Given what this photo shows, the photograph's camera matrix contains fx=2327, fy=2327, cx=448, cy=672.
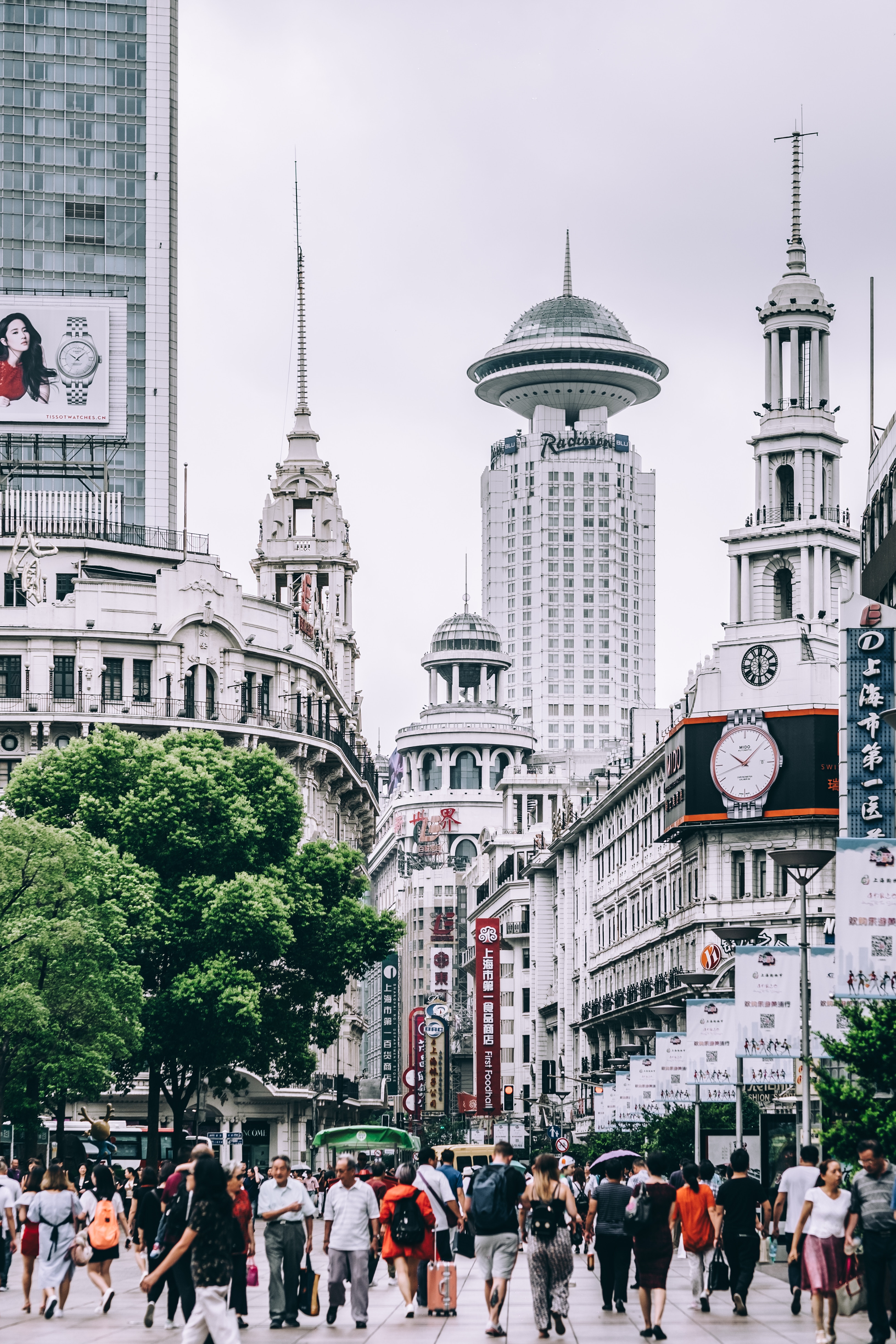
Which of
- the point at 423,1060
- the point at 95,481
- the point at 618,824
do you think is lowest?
the point at 423,1060

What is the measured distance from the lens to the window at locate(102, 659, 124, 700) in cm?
9144

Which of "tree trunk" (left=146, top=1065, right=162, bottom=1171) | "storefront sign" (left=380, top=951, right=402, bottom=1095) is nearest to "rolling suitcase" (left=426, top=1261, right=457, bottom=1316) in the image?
"tree trunk" (left=146, top=1065, right=162, bottom=1171)

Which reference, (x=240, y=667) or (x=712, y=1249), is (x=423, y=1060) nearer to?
(x=240, y=667)

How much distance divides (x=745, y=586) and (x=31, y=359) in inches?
1387

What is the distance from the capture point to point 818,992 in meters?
42.2

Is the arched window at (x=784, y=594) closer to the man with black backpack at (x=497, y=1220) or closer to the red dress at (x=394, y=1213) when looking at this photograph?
the red dress at (x=394, y=1213)

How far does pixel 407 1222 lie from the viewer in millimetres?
27797

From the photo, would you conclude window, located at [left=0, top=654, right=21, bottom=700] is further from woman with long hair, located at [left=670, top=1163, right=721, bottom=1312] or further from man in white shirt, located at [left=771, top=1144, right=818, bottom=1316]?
man in white shirt, located at [left=771, top=1144, right=818, bottom=1316]

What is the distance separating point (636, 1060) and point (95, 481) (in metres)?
60.3

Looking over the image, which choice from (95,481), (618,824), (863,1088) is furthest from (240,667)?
(863,1088)

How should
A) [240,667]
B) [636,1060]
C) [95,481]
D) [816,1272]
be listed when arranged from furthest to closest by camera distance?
[95,481]
[240,667]
[636,1060]
[816,1272]

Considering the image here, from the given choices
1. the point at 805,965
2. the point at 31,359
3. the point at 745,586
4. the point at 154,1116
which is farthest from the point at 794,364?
the point at 805,965

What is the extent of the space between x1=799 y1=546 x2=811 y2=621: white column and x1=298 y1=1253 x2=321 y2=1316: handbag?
A: 8380 cm

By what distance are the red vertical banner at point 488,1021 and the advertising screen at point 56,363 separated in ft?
184
